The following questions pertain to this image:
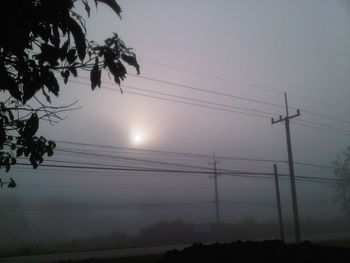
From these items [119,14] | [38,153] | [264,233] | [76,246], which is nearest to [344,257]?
[38,153]

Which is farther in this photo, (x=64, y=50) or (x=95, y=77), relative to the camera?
(x=95, y=77)

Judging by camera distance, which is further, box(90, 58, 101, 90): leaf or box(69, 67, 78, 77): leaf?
box(69, 67, 78, 77): leaf

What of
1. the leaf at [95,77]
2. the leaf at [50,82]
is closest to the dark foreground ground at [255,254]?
the leaf at [95,77]

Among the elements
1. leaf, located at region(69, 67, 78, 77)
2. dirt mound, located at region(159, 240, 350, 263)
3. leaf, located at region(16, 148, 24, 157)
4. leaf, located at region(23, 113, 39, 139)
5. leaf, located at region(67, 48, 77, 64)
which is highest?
leaf, located at region(69, 67, 78, 77)

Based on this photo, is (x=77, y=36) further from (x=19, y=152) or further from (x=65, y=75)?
(x=19, y=152)

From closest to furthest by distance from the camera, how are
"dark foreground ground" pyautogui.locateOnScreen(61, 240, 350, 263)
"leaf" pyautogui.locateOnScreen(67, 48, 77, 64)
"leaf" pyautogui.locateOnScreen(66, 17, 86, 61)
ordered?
"leaf" pyautogui.locateOnScreen(66, 17, 86, 61) → "leaf" pyautogui.locateOnScreen(67, 48, 77, 64) → "dark foreground ground" pyautogui.locateOnScreen(61, 240, 350, 263)

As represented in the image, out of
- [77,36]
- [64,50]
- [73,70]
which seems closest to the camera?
[77,36]

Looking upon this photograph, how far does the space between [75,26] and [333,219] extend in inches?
3304

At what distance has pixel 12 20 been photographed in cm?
224

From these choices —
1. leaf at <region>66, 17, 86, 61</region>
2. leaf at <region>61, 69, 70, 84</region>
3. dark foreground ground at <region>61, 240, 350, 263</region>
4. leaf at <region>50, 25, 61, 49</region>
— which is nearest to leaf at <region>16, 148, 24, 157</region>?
leaf at <region>61, 69, 70, 84</region>

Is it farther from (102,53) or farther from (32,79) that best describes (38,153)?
(32,79)

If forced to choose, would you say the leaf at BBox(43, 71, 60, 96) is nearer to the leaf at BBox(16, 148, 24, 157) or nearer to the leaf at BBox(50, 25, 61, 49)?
the leaf at BBox(50, 25, 61, 49)

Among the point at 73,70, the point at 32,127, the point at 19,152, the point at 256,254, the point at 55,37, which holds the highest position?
the point at 73,70

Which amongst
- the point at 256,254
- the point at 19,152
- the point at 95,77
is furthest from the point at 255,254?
the point at 95,77
